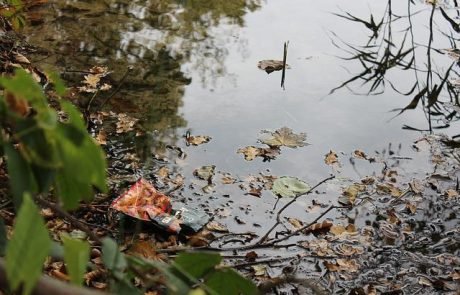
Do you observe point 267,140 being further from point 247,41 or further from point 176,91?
point 247,41

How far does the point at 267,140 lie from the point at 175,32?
2.05 meters

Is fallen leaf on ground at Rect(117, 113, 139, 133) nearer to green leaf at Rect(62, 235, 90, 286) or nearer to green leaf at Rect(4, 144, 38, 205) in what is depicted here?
green leaf at Rect(4, 144, 38, 205)

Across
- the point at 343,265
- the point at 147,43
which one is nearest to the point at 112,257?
the point at 343,265

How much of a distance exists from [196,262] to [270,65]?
4.28 metres

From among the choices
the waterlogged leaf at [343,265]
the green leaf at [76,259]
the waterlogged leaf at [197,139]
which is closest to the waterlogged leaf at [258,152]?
the waterlogged leaf at [197,139]

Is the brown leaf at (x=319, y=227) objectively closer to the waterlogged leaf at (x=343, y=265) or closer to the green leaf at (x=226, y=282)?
the waterlogged leaf at (x=343, y=265)

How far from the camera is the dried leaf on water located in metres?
5.09

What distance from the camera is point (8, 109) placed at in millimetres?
814

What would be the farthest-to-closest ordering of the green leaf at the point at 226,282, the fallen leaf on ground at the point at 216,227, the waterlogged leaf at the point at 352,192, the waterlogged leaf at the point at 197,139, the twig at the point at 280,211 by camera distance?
the waterlogged leaf at the point at 197,139 < the waterlogged leaf at the point at 352,192 < the fallen leaf on ground at the point at 216,227 < the twig at the point at 280,211 < the green leaf at the point at 226,282

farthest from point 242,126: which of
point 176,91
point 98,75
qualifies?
point 98,75

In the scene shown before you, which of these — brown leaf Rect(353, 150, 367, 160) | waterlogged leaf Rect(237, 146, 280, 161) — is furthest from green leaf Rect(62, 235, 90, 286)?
brown leaf Rect(353, 150, 367, 160)

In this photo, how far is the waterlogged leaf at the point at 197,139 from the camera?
13.1 feet

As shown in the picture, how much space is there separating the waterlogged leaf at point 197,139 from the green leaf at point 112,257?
310 centimetres

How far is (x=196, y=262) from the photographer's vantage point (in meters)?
0.98
